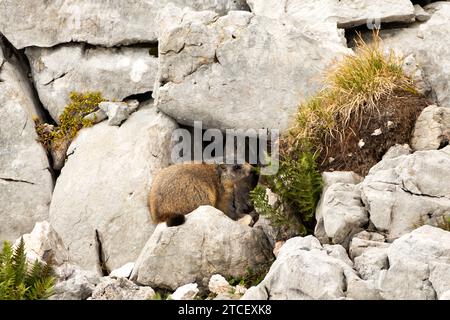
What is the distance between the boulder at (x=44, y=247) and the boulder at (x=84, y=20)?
5.62m

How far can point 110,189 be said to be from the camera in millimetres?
13961

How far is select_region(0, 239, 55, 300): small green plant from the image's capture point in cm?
933

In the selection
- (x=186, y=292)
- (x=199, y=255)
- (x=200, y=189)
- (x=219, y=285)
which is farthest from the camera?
(x=200, y=189)

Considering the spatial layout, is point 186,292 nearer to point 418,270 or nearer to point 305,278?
point 305,278

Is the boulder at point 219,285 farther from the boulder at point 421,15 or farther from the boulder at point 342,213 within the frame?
the boulder at point 421,15

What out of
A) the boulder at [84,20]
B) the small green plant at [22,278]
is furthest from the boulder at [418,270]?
the boulder at [84,20]

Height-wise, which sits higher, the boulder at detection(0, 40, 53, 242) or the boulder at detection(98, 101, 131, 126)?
the boulder at detection(98, 101, 131, 126)

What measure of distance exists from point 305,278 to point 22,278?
11.8 ft

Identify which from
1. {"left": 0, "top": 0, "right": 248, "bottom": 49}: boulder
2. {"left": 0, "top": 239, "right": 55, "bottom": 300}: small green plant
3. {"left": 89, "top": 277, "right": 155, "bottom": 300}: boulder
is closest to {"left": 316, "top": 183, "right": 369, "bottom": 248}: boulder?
{"left": 89, "top": 277, "right": 155, "bottom": 300}: boulder

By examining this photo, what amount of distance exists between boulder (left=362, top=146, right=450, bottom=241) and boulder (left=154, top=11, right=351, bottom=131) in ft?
10.8

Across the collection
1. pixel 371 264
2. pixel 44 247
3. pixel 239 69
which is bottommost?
pixel 44 247

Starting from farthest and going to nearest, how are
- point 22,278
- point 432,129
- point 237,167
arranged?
point 237,167 → point 432,129 → point 22,278

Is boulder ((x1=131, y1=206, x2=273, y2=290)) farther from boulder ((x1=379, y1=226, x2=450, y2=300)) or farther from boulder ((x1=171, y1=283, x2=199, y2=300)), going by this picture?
boulder ((x1=379, y1=226, x2=450, y2=300))

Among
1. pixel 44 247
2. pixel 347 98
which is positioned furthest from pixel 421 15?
pixel 44 247
